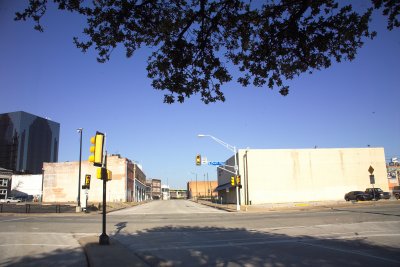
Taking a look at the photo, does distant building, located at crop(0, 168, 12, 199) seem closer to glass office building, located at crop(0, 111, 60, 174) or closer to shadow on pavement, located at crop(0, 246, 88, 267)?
glass office building, located at crop(0, 111, 60, 174)

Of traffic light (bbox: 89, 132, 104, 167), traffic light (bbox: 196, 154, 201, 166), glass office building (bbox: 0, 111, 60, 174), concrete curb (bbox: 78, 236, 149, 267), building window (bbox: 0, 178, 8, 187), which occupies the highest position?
glass office building (bbox: 0, 111, 60, 174)

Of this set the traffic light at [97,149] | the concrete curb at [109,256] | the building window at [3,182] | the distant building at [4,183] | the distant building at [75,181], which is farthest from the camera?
the building window at [3,182]

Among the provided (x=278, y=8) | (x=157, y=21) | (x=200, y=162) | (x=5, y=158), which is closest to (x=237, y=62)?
(x=278, y=8)

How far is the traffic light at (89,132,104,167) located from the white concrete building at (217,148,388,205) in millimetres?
46059

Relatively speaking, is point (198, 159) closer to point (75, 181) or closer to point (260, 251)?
point (260, 251)

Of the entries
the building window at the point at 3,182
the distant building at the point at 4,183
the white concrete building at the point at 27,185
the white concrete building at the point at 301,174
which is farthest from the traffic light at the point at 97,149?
the white concrete building at the point at 27,185

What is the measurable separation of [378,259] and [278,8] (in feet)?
22.4

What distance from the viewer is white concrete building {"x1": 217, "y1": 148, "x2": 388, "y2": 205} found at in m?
58.3

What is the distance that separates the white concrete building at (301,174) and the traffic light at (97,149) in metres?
46.1

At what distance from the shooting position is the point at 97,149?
44.0ft

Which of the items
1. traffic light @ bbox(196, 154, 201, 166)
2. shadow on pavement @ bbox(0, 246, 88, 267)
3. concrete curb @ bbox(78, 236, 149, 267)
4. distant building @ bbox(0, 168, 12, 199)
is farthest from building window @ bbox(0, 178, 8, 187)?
shadow on pavement @ bbox(0, 246, 88, 267)

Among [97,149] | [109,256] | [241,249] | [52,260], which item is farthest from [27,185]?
[241,249]

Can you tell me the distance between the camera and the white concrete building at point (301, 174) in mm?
58312

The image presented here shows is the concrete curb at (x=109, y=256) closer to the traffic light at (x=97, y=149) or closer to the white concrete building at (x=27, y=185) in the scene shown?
the traffic light at (x=97, y=149)
